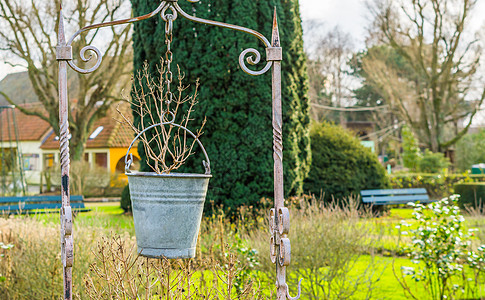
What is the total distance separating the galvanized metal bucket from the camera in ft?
7.77

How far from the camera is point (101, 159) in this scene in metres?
23.1

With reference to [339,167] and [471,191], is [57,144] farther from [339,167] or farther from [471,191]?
[471,191]

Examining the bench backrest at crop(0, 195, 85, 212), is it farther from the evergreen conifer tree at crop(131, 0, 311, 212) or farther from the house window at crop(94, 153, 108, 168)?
the house window at crop(94, 153, 108, 168)

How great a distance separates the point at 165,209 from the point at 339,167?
740cm

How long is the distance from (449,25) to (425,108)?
387cm

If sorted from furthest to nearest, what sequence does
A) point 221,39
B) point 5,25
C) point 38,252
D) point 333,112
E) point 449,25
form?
point 333,112 → point 449,25 → point 5,25 → point 221,39 → point 38,252

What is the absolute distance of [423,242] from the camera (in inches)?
164

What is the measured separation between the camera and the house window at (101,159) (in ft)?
75.2

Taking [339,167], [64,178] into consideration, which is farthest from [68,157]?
[339,167]

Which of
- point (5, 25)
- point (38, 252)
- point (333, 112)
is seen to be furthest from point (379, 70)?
point (38, 252)

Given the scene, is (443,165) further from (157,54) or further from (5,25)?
(5,25)

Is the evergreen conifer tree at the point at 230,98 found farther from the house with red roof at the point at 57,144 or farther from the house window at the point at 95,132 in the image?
the house window at the point at 95,132

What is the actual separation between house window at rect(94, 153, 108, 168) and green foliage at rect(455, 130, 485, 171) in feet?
57.9

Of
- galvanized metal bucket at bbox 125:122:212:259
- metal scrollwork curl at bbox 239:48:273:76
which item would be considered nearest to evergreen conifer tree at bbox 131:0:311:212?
metal scrollwork curl at bbox 239:48:273:76
